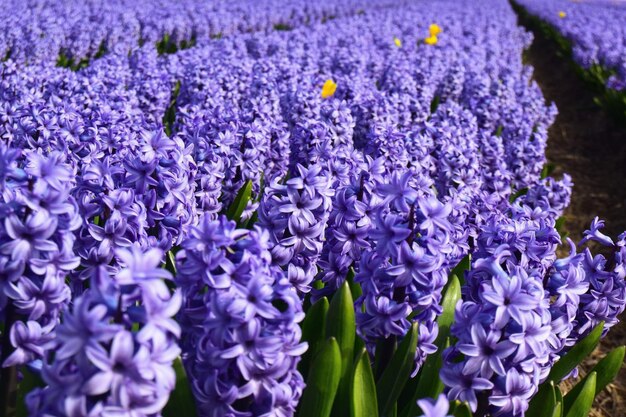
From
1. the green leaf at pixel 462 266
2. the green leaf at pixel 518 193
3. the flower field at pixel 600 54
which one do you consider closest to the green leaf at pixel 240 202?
the green leaf at pixel 462 266

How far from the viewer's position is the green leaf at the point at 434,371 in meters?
2.44

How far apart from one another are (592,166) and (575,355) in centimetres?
774

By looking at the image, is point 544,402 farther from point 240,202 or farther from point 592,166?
point 592,166

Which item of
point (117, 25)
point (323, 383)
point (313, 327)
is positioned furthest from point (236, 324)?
point (117, 25)

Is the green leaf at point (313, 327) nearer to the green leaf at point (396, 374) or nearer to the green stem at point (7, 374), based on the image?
the green leaf at point (396, 374)

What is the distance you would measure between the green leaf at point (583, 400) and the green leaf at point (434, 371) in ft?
1.88

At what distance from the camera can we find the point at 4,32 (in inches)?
334

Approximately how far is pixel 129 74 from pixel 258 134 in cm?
302

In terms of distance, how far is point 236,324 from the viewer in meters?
1.74

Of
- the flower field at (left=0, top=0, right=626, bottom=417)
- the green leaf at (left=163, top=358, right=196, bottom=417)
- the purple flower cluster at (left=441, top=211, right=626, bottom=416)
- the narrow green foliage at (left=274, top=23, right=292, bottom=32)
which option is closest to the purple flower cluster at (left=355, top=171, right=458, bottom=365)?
the flower field at (left=0, top=0, right=626, bottom=417)

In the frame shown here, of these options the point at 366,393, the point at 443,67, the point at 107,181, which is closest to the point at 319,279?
the point at 366,393

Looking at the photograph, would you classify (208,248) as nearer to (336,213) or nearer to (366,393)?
(366,393)

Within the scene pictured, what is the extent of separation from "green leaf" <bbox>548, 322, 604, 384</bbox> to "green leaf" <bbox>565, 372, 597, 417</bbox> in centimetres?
13

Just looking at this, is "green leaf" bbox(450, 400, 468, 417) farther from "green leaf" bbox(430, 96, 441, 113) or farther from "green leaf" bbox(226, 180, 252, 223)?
"green leaf" bbox(430, 96, 441, 113)
